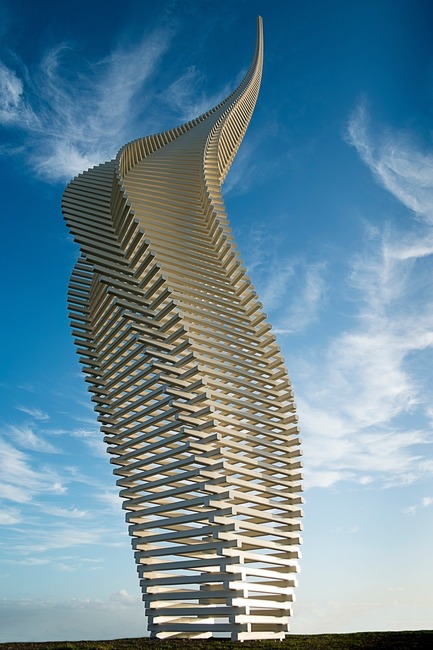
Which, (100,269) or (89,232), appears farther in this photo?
(89,232)

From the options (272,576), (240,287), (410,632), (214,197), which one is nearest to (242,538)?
(272,576)

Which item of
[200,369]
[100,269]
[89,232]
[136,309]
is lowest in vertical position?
[200,369]

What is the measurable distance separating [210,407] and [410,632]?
436 centimetres

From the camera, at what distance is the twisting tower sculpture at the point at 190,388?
26.7ft

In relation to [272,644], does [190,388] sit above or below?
above

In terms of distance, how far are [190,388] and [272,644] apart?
3.27m

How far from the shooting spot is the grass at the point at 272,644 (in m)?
7.31

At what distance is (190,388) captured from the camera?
27.8 feet

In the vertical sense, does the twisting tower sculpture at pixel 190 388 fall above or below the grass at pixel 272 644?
above

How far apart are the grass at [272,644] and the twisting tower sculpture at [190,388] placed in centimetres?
33

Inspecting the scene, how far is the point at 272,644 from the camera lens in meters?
7.56

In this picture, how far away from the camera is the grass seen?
7309mm

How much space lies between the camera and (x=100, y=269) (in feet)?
31.4

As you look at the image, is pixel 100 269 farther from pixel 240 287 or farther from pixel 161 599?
pixel 161 599
